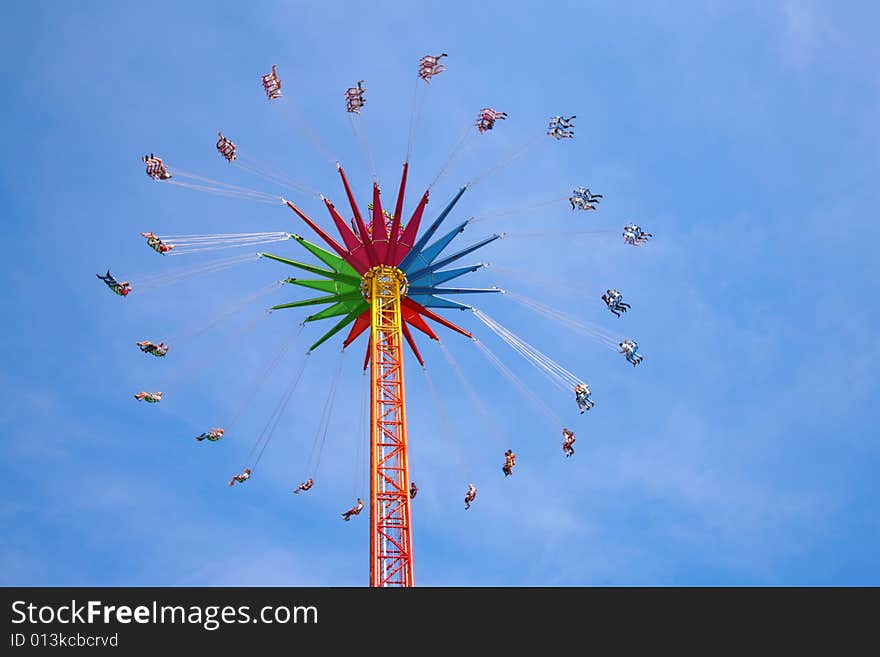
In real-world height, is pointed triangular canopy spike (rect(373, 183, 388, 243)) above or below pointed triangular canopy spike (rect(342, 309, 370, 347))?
above

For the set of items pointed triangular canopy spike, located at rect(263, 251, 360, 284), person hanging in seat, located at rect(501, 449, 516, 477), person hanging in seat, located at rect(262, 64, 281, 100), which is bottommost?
person hanging in seat, located at rect(501, 449, 516, 477)

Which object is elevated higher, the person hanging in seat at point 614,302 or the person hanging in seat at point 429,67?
the person hanging in seat at point 429,67

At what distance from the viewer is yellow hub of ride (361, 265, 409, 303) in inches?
1807

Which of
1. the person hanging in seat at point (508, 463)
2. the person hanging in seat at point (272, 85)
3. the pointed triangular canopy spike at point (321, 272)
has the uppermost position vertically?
the person hanging in seat at point (272, 85)

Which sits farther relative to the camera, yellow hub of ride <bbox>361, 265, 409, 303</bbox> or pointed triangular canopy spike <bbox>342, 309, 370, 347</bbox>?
pointed triangular canopy spike <bbox>342, 309, 370, 347</bbox>

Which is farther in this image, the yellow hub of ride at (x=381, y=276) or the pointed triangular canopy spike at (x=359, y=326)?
the pointed triangular canopy spike at (x=359, y=326)

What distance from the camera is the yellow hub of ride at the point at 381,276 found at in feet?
151

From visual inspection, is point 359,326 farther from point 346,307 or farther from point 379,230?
point 379,230

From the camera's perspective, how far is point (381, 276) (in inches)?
1813

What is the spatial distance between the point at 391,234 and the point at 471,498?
12826 millimetres
